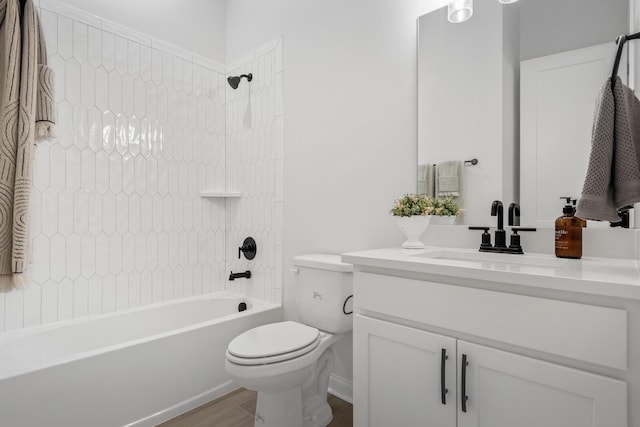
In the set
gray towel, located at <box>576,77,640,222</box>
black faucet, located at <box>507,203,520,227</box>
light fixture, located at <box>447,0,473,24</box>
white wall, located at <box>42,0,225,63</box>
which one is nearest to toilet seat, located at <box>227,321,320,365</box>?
black faucet, located at <box>507,203,520,227</box>

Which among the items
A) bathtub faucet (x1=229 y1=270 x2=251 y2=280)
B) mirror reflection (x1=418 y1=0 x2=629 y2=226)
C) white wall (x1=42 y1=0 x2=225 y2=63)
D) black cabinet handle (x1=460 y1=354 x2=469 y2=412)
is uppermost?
white wall (x1=42 y1=0 x2=225 y2=63)

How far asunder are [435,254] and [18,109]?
1834mm

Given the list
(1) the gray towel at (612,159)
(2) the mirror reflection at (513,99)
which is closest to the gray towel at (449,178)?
(2) the mirror reflection at (513,99)

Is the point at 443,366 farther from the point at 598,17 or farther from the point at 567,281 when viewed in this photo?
the point at 598,17

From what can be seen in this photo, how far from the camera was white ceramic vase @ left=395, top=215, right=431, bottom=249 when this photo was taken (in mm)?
1579

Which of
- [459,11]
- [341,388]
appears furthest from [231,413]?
[459,11]

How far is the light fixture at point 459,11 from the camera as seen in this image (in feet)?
5.31

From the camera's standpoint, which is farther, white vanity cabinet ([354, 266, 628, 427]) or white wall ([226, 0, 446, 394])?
white wall ([226, 0, 446, 394])

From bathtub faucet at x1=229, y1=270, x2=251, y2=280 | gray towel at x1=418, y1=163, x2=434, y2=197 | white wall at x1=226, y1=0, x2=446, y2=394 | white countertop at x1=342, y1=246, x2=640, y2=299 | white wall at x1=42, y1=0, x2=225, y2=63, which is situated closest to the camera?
white countertop at x1=342, y1=246, x2=640, y2=299

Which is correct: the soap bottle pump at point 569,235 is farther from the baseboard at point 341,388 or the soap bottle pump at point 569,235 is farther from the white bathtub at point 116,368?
the white bathtub at point 116,368

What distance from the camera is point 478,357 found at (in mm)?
1064

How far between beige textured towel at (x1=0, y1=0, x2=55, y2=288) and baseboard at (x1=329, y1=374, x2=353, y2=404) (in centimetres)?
164

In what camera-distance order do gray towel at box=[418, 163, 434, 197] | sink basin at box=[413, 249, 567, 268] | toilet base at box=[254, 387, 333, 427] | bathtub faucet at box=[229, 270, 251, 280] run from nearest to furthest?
sink basin at box=[413, 249, 567, 268]
toilet base at box=[254, 387, 333, 427]
gray towel at box=[418, 163, 434, 197]
bathtub faucet at box=[229, 270, 251, 280]

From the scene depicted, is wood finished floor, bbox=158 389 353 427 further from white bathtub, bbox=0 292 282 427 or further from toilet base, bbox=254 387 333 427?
toilet base, bbox=254 387 333 427
